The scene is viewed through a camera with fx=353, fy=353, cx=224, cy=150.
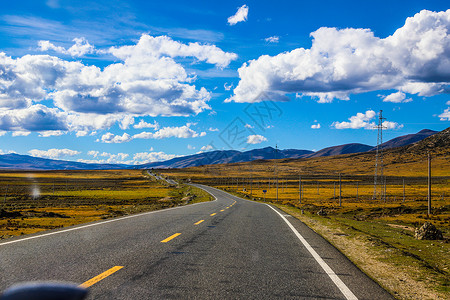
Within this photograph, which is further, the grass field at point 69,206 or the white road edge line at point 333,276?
the grass field at point 69,206

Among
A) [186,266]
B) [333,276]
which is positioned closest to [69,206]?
[186,266]

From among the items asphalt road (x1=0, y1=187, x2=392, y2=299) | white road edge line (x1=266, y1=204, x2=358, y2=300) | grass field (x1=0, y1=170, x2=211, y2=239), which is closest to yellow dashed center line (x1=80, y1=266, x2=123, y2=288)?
asphalt road (x1=0, y1=187, x2=392, y2=299)

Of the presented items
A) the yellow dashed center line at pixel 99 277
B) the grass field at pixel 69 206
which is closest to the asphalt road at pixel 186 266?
the yellow dashed center line at pixel 99 277

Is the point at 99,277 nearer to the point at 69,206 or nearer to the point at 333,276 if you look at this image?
the point at 333,276

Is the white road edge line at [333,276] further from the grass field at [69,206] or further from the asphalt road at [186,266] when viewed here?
the grass field at [69,206]

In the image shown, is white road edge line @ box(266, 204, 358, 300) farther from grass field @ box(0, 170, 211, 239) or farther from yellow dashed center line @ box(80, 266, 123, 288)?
grass field @ box(0, 170, 211, 239)

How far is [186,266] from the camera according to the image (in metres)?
7.02

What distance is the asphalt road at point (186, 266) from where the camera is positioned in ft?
18.1

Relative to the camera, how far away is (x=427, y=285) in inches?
258

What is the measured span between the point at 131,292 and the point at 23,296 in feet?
11.9

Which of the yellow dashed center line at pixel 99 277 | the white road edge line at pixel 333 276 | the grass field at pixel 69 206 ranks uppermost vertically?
the yellow dashed center line at pixel 99 277

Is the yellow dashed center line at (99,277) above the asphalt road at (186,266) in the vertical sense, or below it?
above

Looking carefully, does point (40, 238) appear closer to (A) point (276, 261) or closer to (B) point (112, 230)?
(B) point (112, 230)

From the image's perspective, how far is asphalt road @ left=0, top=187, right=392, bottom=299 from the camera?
551cm
